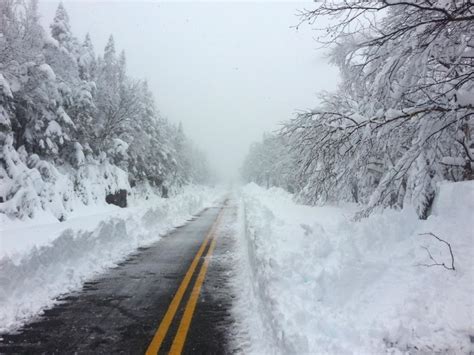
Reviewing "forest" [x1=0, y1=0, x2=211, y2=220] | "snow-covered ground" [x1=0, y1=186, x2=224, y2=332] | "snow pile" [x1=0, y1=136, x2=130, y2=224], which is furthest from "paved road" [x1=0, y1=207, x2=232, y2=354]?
"forest" [x1=0, y1=0, x2=211, y2=220]

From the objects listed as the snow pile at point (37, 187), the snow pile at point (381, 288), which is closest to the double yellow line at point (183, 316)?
the snow pile at point (381, 288)

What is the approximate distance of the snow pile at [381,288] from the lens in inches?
163

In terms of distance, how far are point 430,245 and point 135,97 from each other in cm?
2818

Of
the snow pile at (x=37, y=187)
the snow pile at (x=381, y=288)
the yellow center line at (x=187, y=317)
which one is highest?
the snow pile at (x=37, y=187)

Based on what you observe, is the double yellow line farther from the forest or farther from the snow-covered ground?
the forest

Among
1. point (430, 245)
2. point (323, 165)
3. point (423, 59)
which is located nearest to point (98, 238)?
point (323, 165)

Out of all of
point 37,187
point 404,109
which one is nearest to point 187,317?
point 404,109

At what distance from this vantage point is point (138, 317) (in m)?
6.10

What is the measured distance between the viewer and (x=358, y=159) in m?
6.30

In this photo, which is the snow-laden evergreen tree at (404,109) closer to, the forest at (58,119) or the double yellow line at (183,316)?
the double yellow line at (183,316)

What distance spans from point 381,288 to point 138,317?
11.8ft

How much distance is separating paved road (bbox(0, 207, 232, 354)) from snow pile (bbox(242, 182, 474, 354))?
891mm

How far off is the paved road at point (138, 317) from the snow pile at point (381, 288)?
89cm

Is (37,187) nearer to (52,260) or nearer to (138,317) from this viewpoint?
(52,260)
